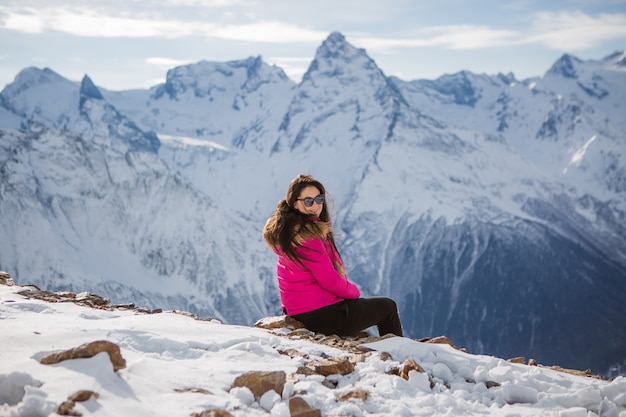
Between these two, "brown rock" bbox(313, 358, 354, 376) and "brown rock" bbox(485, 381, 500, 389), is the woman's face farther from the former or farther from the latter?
"brown rock" bbox(485, 381, 500, 389)

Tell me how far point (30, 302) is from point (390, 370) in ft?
20.2

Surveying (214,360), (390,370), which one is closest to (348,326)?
(390,370)

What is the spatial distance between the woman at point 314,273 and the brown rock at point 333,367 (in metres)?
1.97

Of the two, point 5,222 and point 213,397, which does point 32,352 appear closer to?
point 213,397

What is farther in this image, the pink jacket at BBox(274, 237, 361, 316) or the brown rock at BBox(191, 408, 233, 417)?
the pink jacket at BBox(274, 237, 361, 316)

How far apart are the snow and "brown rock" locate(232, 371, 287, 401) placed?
0.32ft

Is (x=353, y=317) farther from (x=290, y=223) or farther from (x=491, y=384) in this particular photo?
(x=491, y=384)

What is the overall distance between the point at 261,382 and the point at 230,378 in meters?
0.45

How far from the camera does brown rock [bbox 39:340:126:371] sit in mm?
7156

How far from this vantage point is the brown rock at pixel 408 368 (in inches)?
325

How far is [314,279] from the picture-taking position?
10430 mm

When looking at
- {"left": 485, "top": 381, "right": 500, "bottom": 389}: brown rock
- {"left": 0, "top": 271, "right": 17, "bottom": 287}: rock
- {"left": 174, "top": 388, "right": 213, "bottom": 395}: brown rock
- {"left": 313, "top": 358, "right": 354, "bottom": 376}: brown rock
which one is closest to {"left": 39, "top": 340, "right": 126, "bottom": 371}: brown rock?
{"left": 174, "top": 388, "right": 213, "bottom": 395}: brown rock

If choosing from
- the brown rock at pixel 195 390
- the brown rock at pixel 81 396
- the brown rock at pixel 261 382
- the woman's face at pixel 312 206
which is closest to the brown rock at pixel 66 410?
the brown rock at pixel 81 396

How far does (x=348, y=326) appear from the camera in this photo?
10.7m
